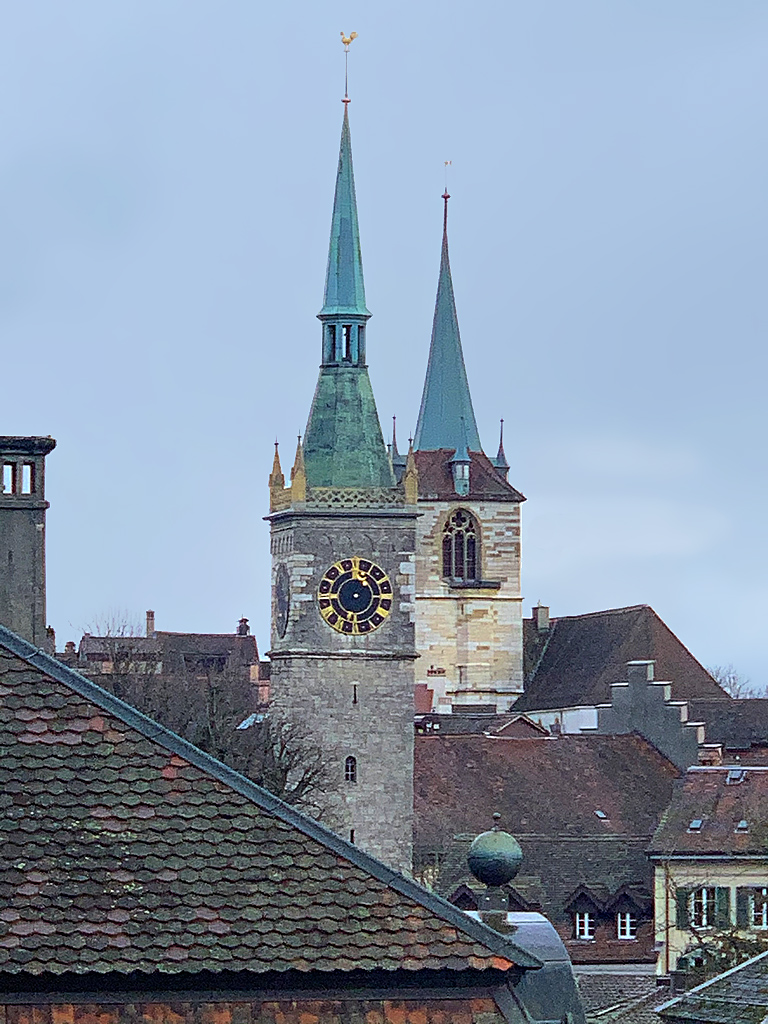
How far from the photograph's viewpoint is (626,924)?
7831 centimetres

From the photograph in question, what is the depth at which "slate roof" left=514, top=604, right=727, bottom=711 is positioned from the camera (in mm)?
109125

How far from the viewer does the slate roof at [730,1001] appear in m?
18.3

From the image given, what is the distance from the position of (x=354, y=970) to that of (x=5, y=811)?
72.2 inches

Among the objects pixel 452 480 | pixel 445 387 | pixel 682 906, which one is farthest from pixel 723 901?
pixel 445 387

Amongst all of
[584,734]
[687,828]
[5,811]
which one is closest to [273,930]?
[5,811]

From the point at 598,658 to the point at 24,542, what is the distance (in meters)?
94.2

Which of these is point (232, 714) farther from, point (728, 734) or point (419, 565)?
point (419, 565)

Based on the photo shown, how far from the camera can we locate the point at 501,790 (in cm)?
8525

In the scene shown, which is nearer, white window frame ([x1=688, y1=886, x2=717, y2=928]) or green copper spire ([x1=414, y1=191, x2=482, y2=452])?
white window frame ([x1=688, y1=886, x2=717, y2=928])

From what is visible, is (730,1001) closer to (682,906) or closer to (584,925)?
(682,906)

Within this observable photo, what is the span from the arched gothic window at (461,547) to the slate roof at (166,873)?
321 ft

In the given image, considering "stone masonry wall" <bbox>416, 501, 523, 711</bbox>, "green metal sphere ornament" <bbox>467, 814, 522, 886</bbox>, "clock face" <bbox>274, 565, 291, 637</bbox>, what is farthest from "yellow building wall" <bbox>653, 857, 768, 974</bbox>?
"green metal sphere ornament" <bbox>467, 814, 522, 886</bbox>

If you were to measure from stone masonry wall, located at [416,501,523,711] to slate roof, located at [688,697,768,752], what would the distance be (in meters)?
11.8

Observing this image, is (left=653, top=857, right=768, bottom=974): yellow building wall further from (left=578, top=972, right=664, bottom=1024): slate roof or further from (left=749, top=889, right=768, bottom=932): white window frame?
(left=578, top=972, right=664, bottom=1024): slate roof
